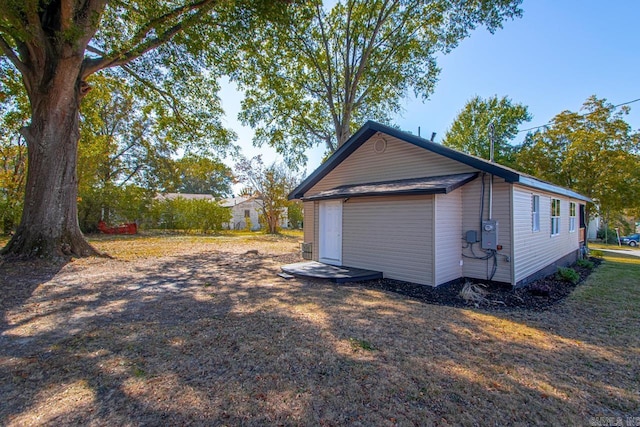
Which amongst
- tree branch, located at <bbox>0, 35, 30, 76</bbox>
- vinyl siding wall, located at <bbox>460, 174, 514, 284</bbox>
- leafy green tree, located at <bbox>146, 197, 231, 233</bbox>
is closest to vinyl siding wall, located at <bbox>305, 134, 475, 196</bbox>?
vinyl siding wall, located at <bbox>460, 174, 514, 284</bbox>

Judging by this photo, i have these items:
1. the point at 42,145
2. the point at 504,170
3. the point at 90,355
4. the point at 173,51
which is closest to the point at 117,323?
the point at 90,355

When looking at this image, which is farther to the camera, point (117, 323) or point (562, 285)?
point (562, 285)

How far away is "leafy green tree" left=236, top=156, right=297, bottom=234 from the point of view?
23.4 m

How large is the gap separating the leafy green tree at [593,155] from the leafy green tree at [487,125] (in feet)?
14.4

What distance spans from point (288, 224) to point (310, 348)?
32.7 meters

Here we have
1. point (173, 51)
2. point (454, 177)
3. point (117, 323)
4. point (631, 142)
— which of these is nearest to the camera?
point (117, 323)

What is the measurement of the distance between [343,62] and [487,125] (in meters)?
18.3

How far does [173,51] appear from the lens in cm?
1049

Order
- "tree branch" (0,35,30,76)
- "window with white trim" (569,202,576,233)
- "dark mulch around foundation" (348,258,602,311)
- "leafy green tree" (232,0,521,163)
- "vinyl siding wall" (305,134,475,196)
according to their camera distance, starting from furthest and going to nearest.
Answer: "leafy green tree" (232,0,521,163), "window with white trim" (569,202,576,233), "tree branch" (0,35,30,76), "vinyl siding wall" (305,134,475,196), "dark mulch around foundation" (348,258,602,311)

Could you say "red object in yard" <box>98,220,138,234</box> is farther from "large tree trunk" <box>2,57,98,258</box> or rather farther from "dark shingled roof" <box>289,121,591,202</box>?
"dark shingled roof" <box>289,121,591,202</box>

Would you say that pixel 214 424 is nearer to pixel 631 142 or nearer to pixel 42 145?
pixel 42 145

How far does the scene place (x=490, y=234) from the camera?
6770mm

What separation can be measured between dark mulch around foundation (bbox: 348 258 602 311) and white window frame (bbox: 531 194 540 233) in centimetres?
152

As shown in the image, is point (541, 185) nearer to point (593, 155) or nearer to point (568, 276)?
point (568, 276)
